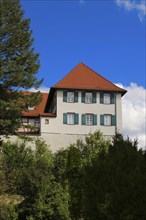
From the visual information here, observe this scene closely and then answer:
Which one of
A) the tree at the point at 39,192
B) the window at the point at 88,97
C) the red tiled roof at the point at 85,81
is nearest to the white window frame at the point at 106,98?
the red tiled roof at the point at 85,81

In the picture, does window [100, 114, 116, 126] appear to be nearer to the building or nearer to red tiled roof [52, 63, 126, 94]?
the building

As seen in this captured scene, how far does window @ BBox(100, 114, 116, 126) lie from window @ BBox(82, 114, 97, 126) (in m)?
1.01

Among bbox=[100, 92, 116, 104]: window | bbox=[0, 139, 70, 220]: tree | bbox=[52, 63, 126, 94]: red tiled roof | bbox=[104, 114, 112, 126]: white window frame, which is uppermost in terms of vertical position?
bbox=[52, 63, 126, 94]: red tiled roof

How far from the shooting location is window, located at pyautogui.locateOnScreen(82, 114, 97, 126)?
208 ft

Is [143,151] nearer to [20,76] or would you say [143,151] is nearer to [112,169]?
[112,169]

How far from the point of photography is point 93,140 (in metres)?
39.5

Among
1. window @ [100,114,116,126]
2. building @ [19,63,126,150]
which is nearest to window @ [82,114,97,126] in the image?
building @ [19,63,126,150]

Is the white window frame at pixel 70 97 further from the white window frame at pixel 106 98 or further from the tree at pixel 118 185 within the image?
the tree at pixel 118 185

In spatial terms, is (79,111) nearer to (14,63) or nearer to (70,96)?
(70,96)

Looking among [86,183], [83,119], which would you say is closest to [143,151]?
[86,183]

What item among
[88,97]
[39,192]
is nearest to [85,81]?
[88,97]

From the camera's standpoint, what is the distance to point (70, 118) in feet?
208

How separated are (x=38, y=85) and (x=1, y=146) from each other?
305 inches

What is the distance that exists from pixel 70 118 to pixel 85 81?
6.71 metres
